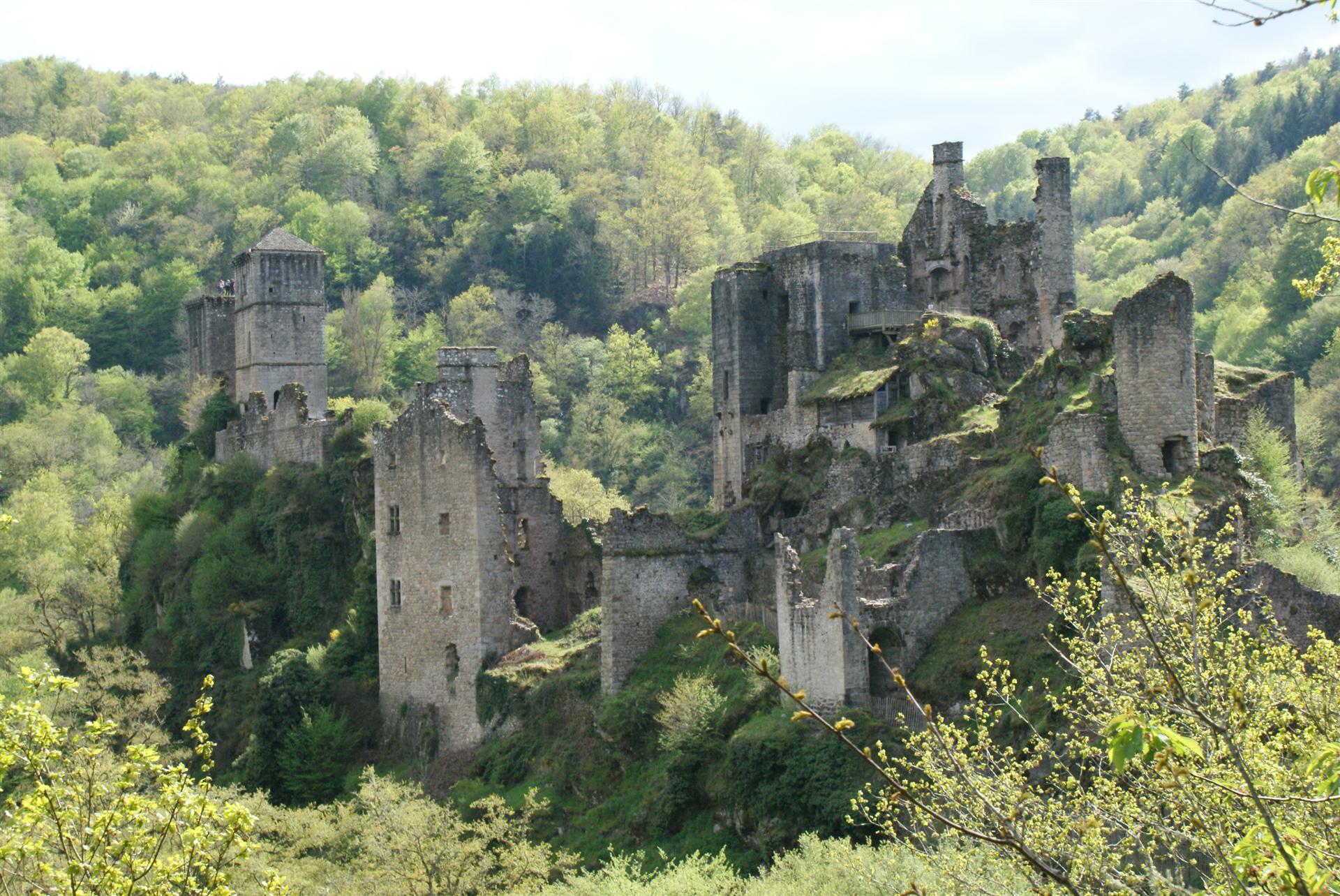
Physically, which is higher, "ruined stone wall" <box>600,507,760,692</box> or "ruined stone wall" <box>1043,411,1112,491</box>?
"ruined stone wall" <box>1043,411,1112,491</box>

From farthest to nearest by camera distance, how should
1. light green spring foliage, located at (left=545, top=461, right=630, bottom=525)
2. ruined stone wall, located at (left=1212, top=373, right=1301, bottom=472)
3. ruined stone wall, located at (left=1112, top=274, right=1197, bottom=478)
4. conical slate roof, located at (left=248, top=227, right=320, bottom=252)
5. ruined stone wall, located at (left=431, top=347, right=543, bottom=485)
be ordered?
conical slate roof, located at (left=248, top=227, right=320, bottom=252)
light green spring foliage, located at (left=545, top=461, right=630, bottom=525)
ruined stone wall, located at (left=431, top=347, right=543, bottom=485)
ruined stone wall, located at (left=1212, top=373, right=1301, bottom=472)
ruined stone wall, located at (left=1112, top=274, right=1197, bottom=478)

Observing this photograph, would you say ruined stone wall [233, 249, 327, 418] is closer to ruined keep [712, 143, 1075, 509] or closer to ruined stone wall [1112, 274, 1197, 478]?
ruined keep [712, 143, 1075, 509]

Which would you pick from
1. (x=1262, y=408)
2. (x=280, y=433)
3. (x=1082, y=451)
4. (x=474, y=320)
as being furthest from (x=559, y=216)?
(x=1082, y=451)

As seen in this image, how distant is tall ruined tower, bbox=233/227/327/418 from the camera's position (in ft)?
196

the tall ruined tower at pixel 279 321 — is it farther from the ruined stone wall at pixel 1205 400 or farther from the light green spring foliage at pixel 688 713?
the ruined stone wall at pixel 1205 400

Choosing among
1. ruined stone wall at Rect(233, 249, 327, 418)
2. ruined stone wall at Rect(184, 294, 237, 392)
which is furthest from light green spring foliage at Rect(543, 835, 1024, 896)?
ruined stone wall at Rect(184, 294, 237, 392)

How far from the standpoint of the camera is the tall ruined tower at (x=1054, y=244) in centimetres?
4731

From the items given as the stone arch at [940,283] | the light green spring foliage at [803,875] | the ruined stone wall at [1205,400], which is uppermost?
the stone arch at [940,283]

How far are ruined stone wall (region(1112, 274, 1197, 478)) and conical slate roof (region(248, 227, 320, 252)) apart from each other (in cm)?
3356

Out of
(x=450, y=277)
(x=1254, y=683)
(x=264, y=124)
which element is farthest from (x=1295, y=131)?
(x=1254, y=683)

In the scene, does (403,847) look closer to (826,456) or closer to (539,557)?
(539,557)

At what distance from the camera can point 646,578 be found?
40125mm

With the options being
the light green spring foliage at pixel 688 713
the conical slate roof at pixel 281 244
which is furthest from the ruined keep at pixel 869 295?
the conical slate roof at pixel 281 244

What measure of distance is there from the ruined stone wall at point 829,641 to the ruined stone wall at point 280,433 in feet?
73.9
